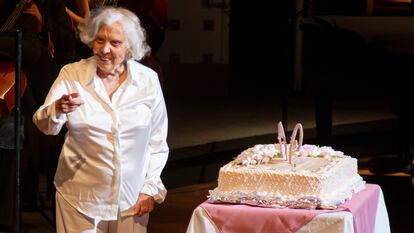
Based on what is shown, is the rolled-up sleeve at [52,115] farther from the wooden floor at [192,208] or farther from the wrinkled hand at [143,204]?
the wooden floor at [192,208]

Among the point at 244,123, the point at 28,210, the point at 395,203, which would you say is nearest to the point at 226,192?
the point at 28,210

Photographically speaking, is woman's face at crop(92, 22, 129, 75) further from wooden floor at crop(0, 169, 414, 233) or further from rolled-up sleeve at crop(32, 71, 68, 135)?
wooden floor at crop(0, 169, 414, 233)

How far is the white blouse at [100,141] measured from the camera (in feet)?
12.6

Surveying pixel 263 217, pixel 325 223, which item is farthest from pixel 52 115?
pixel 325 223

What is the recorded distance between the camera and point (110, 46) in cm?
388

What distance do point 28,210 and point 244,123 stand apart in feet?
12.0

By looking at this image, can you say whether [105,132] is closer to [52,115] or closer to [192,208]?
[52,115]

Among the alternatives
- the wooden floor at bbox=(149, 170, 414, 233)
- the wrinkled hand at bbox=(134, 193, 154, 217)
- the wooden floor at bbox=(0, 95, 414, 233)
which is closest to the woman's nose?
the wrinkled hand at bbox=(134, 193, 154, 217)

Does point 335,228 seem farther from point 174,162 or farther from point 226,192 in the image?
point 174,162

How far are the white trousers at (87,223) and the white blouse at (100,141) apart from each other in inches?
1.2

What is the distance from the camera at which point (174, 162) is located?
26.0 ft

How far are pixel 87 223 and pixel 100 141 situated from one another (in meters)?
0.31

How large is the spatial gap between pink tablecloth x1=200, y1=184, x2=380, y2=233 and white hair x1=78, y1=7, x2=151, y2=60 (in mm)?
659

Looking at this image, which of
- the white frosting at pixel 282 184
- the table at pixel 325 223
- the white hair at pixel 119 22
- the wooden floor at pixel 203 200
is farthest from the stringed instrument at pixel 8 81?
the table at pixel 325 223
